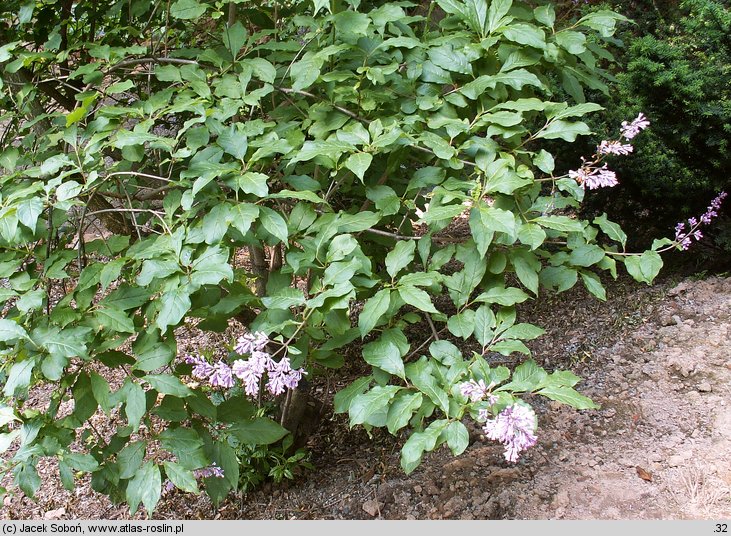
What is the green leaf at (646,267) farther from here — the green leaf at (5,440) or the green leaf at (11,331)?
the green leaf at (5,440)

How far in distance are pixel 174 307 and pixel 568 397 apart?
888mm

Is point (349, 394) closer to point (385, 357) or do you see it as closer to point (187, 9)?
point (385, 357)

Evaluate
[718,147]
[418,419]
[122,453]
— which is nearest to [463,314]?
[418,419]

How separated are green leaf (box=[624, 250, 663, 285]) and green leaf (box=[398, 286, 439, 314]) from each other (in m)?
0.59

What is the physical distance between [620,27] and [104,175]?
288cm

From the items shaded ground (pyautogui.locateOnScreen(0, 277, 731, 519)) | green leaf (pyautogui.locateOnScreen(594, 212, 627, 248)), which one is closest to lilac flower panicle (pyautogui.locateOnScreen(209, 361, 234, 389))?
green leaf (pyautogui.locateOnScreen(594, 212, 627, 248))

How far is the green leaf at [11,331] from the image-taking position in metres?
1.51

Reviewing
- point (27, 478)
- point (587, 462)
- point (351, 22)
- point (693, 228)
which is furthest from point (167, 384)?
point (693, 228)

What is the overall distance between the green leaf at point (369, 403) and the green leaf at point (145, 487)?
0.53 metres

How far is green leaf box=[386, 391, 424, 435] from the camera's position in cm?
156

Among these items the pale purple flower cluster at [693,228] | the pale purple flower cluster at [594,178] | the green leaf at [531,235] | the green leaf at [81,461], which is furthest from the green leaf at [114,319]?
the pale purple flower cluster at [693,228]

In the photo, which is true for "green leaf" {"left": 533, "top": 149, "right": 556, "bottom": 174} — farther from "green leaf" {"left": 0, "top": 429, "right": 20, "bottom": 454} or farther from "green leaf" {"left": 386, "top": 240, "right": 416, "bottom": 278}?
"green leaf" {"left": 0, "top": 429, "right": 20, "bottom": 454}

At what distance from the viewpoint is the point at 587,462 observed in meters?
2.49

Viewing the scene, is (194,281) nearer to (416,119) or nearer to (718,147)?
(416,119)
